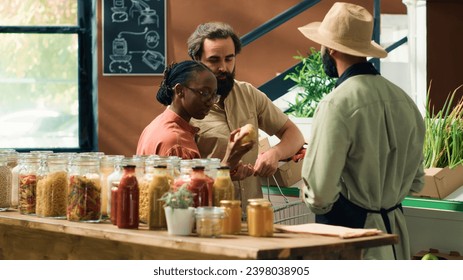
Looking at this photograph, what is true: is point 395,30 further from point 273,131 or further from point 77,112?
point 273,131

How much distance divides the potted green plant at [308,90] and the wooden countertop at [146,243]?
2.57 m

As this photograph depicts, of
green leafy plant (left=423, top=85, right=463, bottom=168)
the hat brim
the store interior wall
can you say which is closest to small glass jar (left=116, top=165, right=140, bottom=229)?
the hat brim

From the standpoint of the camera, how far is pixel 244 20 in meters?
7.84

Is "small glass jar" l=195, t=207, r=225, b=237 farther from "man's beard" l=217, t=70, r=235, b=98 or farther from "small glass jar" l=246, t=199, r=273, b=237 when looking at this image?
"man's beard" l=217, t=70, r=235, b=98

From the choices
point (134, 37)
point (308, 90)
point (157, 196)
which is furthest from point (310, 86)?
point (157, 196)

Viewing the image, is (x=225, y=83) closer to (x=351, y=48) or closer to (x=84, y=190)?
(x=351, y=48)

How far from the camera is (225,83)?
4.23 metres

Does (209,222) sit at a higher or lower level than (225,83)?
lower

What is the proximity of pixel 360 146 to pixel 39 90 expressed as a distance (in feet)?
16.5

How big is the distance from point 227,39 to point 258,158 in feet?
1.89

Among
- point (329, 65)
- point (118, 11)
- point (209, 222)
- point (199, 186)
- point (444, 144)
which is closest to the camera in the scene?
point (209, 222)

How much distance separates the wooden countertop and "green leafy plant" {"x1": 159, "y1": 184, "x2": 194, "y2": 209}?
104 millimetres

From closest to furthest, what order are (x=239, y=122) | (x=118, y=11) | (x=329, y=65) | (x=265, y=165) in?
(x=329, y=65) < (x=265, y=165) < (x=239, y=122) < (x=118, y=11)
